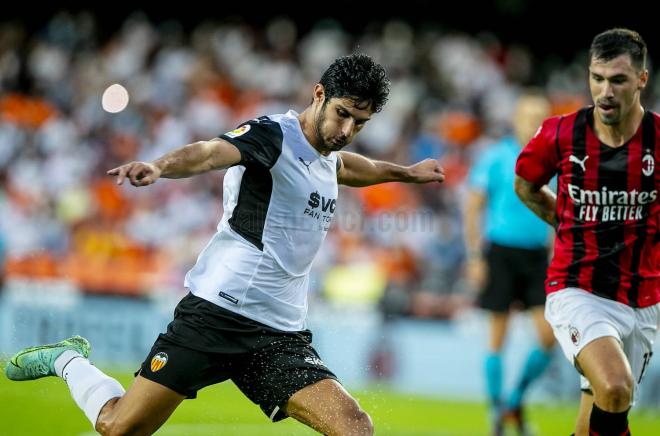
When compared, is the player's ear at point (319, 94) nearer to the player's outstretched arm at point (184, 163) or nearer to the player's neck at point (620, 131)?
the player's outstretched arm at point (184, 163)

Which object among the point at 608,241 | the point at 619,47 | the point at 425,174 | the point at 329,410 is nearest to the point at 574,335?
the point at 608,241

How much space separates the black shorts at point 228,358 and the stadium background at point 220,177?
2.97 m

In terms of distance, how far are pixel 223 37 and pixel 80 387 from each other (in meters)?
14.0

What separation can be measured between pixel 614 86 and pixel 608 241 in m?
0.82

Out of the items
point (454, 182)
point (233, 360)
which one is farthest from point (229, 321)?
point (454, 182)

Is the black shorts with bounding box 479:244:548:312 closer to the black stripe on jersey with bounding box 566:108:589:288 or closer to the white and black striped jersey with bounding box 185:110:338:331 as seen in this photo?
the black stripe on jersey with bounding box 566:108:589:288

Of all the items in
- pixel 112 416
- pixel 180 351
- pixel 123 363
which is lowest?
pixel 123 363

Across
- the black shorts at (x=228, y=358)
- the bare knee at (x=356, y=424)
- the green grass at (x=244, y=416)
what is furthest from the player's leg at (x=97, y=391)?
the green grass at (x=244, y=416)

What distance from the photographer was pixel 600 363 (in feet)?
16.6

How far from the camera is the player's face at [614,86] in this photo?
5.28 meters

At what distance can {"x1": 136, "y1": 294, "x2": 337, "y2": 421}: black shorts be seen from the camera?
500cm

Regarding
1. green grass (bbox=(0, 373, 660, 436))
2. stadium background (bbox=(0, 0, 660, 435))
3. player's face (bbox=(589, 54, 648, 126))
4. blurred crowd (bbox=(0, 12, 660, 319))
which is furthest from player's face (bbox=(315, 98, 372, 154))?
blurred crowd (bbox=(0, 12, 660, 319))

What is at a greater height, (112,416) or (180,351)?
(180,351)

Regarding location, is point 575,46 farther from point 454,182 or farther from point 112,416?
point 112,416
